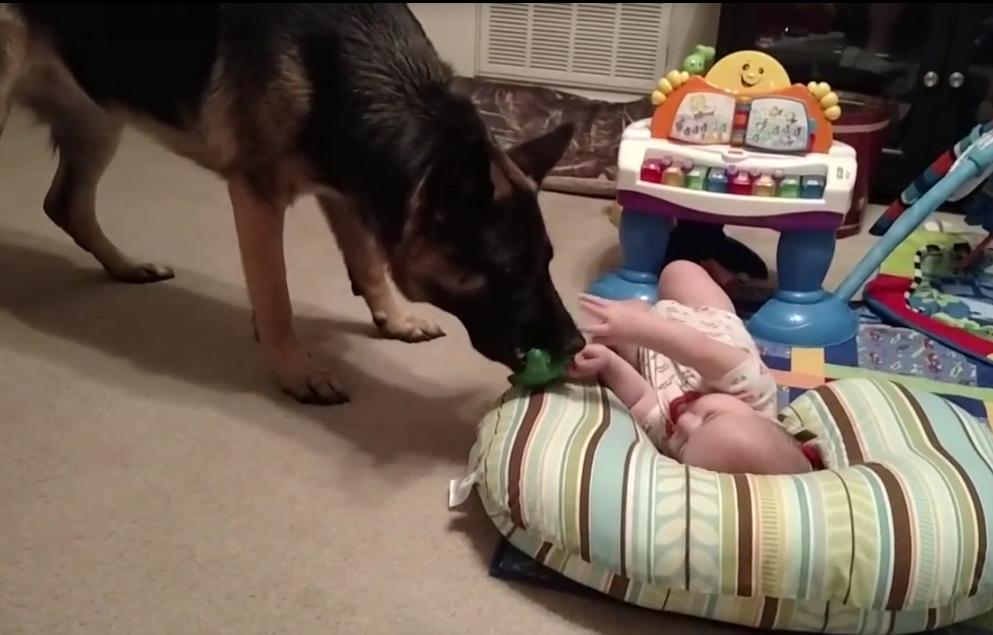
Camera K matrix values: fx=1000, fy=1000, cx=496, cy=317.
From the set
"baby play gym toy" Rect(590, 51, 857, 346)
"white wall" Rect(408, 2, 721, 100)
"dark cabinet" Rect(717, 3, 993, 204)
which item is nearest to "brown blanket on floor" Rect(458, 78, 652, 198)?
"white wall" Rect(408, 2, 721, 100)

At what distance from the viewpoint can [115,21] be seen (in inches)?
71.7

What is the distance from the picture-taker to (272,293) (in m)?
1.85

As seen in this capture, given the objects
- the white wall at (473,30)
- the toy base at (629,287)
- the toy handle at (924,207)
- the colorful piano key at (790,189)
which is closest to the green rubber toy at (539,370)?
the toy base at (629,287)

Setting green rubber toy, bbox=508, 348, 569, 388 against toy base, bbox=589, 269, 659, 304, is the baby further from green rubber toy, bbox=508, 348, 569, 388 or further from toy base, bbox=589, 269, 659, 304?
toy base, bbox=589, 269, 659, 304

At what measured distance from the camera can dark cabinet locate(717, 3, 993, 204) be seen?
298 cm

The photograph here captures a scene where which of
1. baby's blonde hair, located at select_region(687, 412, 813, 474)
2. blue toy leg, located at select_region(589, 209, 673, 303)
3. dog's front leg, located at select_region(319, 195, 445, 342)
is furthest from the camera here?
blue toy leg, located at select_region(589, 209, 673, 303)

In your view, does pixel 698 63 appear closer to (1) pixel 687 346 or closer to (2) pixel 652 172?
(2) pixel 652 172

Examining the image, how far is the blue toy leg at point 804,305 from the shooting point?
86.0 inches

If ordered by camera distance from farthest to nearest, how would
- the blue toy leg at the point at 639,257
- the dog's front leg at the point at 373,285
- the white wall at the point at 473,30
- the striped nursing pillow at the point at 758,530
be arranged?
the white wall at the point at 473,30
the blue toy leg at the point at 639,257
the dog's front leg at the point at 373,285
the striped nursing pillow at the point at 758,530

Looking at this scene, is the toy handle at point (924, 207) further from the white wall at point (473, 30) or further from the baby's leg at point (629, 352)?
the white wall at point (473, 30)

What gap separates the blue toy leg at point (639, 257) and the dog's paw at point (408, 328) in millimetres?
425

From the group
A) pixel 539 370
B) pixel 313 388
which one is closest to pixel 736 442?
A: pixel 539 370

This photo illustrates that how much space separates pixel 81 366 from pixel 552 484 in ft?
3.50

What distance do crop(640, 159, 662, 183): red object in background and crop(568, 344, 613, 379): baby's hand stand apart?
691 millimetres
